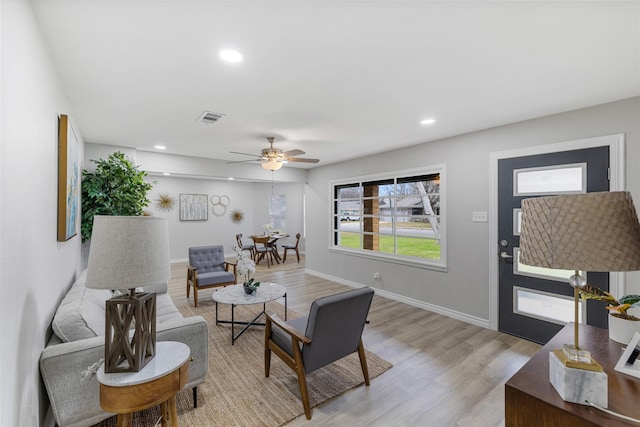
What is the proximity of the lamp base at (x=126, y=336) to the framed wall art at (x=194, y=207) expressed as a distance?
7.13 m

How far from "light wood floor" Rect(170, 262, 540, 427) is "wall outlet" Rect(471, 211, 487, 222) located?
1.35 m

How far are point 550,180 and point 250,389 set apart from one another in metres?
3.58

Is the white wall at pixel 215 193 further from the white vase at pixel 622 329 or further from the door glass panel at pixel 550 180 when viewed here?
the white vase at pixel 622 329

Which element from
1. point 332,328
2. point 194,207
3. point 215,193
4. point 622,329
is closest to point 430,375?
point 332,328

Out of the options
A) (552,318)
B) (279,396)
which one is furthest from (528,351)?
(279,396)

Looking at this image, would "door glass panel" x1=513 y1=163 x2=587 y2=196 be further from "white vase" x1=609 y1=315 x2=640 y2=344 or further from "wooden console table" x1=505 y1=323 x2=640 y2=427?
"wooden console table" x1=505 y1=323 x2=640 y2=427

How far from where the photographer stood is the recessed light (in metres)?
1.80

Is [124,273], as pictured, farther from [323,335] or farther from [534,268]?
[534,268]

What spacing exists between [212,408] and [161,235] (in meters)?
1.43

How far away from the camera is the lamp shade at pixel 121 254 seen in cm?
142

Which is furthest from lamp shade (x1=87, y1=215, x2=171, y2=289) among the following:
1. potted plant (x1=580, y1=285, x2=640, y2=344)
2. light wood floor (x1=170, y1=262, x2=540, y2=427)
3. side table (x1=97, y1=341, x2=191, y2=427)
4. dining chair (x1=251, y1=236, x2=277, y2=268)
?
dining chair (x1=251, y1=236, x2=277, y2=268)

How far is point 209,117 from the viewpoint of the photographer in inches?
120

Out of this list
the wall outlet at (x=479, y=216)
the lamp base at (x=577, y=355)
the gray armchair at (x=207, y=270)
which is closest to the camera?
the lamp base at (x=577, y=355)

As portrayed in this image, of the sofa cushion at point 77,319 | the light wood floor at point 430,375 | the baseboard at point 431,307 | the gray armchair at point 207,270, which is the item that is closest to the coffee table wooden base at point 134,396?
the sofa cushion at point 77,319
